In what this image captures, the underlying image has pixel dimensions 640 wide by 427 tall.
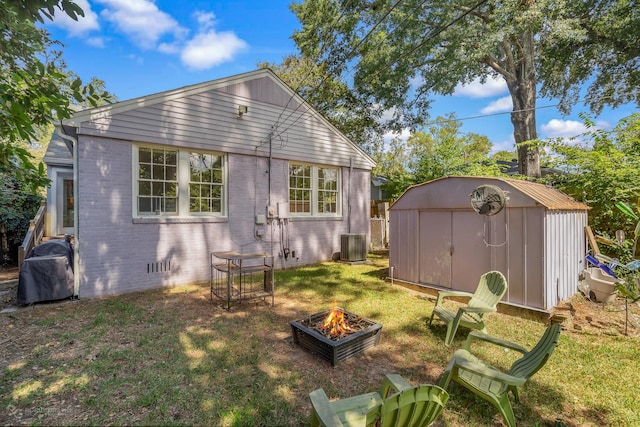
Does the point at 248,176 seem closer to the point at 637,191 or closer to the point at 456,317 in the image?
the point at 456,317

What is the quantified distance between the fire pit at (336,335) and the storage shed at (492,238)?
9.57 ft

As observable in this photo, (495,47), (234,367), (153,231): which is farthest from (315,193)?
(495,47)

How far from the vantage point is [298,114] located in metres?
9.70

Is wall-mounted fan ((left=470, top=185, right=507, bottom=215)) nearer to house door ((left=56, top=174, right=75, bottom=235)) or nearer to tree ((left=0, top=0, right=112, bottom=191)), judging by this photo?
tree ((left=0, top=0, right=112, bottom=191))

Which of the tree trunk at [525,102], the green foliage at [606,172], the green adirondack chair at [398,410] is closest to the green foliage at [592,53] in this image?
the tree trunk at [525,102]

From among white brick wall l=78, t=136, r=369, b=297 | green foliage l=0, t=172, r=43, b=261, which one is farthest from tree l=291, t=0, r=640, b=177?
green foliage l=0, t=172, r=43, b=261

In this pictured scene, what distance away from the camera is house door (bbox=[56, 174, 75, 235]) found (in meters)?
9.55

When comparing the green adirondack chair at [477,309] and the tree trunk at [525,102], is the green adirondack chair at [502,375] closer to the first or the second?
the green adirondack chair at [477,309]

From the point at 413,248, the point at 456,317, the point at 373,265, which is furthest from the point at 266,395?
the point at 373,265

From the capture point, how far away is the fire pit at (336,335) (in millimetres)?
3686

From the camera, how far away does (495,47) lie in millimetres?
9891

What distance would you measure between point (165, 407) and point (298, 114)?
8.66 m

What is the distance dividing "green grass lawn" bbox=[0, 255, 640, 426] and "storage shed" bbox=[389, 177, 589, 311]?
0.86m

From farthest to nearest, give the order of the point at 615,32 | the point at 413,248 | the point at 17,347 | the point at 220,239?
the point at 615,32
the point at 220,239
the point at 413,248
the point at 17,347
